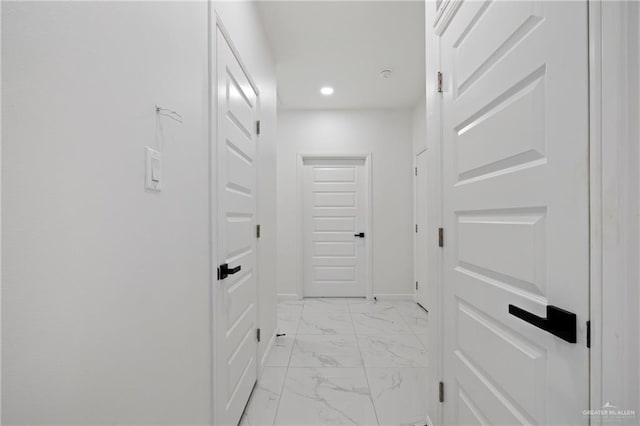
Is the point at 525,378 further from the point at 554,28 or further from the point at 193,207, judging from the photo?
the point at 193,207

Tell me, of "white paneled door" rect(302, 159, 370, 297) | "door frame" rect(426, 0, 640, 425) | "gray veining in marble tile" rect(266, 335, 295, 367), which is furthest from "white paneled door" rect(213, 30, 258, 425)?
"white paneled door" rect(302, 159, 370, 297)

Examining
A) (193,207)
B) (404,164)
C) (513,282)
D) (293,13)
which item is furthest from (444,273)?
(404,164)

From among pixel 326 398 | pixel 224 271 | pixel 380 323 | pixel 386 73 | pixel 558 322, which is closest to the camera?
pixel 558 322

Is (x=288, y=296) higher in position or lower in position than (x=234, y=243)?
lower

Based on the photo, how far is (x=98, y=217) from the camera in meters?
0.66

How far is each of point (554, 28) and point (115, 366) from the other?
1.34 metres

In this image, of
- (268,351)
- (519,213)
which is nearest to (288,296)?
(268,351)

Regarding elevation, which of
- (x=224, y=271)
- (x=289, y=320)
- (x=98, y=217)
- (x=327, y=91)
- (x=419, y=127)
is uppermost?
(x=327, y=91)

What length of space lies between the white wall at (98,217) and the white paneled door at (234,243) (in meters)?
0.22

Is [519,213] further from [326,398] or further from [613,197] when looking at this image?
[326,398]

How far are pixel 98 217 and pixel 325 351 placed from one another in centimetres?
228

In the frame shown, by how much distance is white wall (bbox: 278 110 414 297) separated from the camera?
13.8 feet

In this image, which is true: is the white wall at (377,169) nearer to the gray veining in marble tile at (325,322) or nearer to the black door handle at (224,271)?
the gray veining in marble tile at (325,322)

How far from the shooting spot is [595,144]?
641 millimetres
